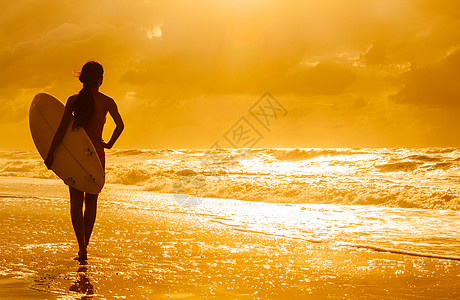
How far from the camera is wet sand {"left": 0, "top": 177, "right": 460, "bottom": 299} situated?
359 centimetres

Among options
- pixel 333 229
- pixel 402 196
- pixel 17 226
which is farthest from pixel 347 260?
pixel 402 196

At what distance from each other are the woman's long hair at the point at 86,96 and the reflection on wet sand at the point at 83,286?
1349mm

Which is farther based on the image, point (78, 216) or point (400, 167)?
point (400, 167)

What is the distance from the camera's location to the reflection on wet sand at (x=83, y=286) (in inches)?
133

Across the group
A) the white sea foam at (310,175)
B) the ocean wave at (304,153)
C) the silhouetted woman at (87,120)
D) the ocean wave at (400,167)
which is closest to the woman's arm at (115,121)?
the silhouetted woman at (87,120)

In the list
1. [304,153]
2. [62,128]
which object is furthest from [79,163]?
[304,153]

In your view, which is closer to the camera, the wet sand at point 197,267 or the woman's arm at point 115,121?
the wet sand at point 197,267

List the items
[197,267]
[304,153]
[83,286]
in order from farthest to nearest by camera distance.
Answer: [304,153], [197,267], [83,286]

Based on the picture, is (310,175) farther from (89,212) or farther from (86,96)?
(86,96)

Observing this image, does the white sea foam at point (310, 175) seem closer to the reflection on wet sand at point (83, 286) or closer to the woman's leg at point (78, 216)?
the woman's leg at point (78, 216)

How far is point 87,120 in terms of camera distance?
4.57m

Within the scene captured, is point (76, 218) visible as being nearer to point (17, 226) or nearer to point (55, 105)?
point (55, 105)

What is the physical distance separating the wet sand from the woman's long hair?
123cm

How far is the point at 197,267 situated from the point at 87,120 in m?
1.61
